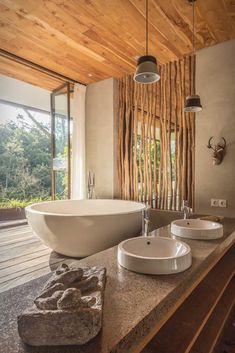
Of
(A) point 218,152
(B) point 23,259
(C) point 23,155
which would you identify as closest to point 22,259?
(B) point 23,259

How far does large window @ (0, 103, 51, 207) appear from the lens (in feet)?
19.3

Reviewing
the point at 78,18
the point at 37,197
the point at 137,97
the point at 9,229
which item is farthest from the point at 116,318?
the point at 37,197

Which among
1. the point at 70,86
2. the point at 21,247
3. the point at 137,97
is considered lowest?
the point at 21,247

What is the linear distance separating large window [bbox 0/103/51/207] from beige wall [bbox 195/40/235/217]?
13.1ft

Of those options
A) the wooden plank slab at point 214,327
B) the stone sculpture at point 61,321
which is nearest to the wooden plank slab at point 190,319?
the wooden plank slab at point 214,327

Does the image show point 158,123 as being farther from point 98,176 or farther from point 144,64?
point 144,64

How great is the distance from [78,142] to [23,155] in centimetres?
287

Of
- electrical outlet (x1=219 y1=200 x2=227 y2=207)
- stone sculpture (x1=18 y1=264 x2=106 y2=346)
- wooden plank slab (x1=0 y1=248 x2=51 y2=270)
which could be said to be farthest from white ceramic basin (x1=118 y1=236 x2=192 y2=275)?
wooden plank slab (x1=0 y1=248 x2=51 y2=270)

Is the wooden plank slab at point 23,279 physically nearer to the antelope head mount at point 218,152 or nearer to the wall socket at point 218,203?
the wall socket at point 218,203

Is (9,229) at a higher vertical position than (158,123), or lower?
lower

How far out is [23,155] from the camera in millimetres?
6277

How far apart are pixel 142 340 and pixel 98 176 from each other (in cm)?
332

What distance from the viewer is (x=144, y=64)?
6.00 ft

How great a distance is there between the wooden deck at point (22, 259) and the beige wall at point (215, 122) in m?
1.76
